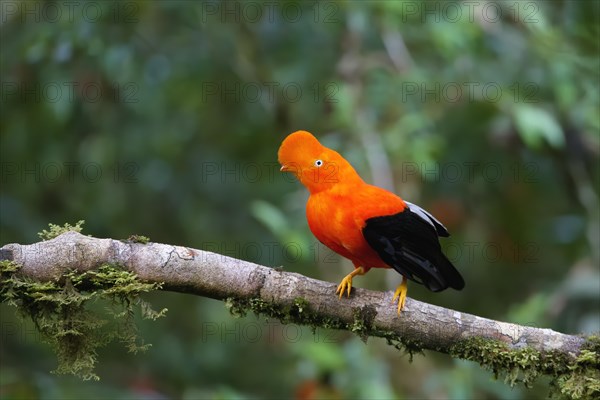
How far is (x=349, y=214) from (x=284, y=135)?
264 centimetres

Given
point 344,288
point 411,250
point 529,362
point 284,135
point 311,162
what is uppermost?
point 284,135

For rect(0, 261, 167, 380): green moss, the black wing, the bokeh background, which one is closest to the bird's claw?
the black wing

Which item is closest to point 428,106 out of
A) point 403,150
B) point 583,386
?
point 403,150

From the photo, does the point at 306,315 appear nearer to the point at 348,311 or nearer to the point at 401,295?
the point at 348,311

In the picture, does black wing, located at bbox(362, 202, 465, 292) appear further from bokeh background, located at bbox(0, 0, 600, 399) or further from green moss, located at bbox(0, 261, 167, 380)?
bokeh background, located at bbox(0, 0, 600, 399)

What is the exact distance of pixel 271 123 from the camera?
6.09 metres

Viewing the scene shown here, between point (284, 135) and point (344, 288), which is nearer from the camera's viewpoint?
point (344, 288)

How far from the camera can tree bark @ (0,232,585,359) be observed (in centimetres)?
280

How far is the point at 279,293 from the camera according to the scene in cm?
295

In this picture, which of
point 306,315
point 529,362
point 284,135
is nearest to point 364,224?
point 306,315

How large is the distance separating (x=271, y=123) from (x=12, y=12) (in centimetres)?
194

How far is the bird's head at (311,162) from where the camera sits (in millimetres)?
3443

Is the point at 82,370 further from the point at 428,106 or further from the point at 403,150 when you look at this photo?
the point at 428,106

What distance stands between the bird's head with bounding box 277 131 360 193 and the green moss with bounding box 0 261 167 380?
0.92 meters
